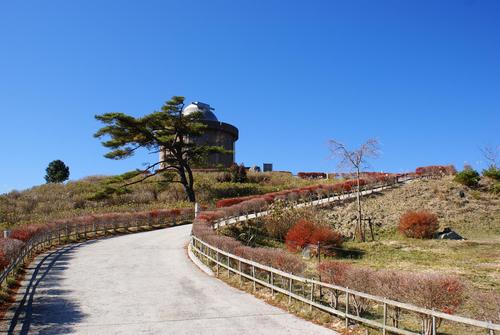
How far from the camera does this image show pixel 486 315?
32.4ft

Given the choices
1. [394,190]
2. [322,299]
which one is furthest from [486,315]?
[394,190]

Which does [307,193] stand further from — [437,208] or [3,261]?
[3,261]

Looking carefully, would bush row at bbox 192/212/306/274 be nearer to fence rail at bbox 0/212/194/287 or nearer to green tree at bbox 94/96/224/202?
A: fence rail at bbox 0/212/194/287

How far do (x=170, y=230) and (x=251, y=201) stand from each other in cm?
644

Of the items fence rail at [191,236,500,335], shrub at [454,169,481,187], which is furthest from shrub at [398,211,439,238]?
shrub at [454,169,481,187]

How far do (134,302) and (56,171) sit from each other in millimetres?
61048

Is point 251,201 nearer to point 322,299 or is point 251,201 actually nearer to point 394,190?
point 394,190

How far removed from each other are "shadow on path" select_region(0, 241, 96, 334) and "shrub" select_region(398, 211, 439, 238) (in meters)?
21.1

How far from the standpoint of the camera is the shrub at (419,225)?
2884 centimetres

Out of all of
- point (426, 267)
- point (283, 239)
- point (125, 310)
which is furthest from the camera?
point (283, 239)

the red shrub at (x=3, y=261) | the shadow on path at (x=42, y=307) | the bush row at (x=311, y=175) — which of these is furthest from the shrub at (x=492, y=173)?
the red shrub at (x=3, y=261)

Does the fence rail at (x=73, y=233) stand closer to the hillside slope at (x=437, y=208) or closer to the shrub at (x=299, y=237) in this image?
the shrub at (x=299, y=237)

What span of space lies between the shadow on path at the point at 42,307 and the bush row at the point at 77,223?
111 centimetres

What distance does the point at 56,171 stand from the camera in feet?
222
